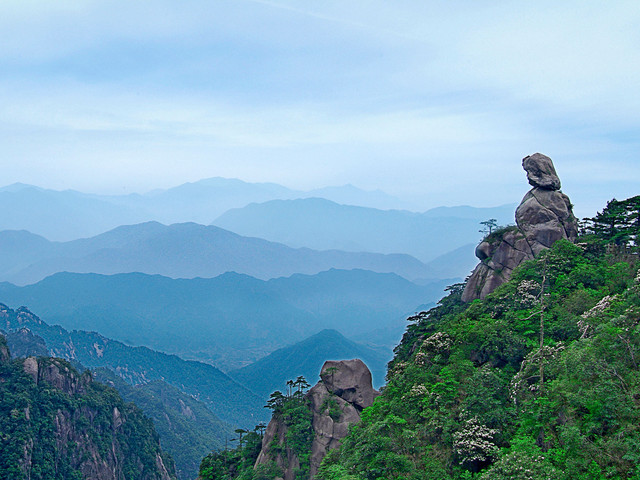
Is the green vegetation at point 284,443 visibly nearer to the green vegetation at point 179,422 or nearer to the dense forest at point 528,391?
the dense forest at point 528,391

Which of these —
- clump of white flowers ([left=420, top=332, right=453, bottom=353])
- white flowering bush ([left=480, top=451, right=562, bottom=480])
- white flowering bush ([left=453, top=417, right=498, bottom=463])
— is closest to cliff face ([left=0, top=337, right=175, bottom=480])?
clump of white flowers ([left=420, top=332, right=453, bottom=353])

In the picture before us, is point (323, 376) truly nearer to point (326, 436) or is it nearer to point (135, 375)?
point (326, 436)

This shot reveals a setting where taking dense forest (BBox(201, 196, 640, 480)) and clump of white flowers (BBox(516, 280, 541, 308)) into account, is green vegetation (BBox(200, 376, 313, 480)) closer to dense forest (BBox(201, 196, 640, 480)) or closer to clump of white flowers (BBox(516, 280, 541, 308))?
dense forest (BBox(201, 196, 640, 480))

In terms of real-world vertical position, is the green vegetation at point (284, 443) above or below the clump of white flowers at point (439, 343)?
below

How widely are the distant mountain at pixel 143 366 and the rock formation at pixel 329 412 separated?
104 metres

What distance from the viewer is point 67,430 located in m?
72.2

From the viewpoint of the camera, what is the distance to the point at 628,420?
18.8 m

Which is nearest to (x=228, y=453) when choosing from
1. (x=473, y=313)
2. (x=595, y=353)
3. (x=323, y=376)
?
(x=323, y=376)

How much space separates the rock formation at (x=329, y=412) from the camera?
40.4 metres

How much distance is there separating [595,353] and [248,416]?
129 m

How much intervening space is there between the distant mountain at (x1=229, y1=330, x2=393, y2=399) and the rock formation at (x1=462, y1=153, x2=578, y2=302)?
123 m

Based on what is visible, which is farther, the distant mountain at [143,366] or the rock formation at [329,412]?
the distant mountain at [143,366]

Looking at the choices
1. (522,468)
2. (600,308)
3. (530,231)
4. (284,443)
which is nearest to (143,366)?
(284,443)

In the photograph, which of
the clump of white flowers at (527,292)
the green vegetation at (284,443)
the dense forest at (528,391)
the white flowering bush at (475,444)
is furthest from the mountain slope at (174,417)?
the white flowering bush at (475,444)
